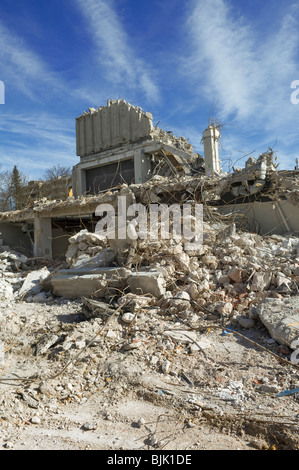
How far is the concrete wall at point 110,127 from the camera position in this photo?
1427 centimetres

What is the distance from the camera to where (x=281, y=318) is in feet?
12.6

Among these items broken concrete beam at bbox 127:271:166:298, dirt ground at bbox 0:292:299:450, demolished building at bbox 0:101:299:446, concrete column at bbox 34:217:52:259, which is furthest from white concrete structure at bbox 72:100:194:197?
dirt ground at bbox 0:292:299:450

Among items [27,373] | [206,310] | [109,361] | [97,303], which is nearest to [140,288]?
[97,303]

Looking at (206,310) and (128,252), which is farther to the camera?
(128,252)

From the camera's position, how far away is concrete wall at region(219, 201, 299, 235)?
7.89 metres

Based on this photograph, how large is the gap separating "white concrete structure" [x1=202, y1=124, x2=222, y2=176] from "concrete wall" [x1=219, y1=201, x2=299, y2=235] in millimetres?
3680

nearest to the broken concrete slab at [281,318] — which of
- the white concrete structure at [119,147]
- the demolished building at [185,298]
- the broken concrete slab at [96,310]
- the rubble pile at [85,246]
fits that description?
the demolished building at [185,298]

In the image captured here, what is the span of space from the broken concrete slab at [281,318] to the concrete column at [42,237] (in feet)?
29.6

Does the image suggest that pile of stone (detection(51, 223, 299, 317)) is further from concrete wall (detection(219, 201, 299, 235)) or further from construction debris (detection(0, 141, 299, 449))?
concrete wall (detection(219, 201, 299, 235))

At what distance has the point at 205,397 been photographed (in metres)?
2.95

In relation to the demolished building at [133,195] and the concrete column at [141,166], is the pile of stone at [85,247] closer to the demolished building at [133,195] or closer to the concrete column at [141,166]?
the demolished building at [133,195]
